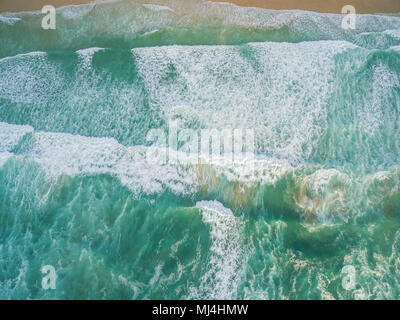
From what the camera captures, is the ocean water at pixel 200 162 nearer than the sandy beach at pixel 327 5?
Yes

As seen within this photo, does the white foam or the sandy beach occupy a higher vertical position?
the sandy beach

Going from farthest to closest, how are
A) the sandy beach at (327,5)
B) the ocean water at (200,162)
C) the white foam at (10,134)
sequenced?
the sandy beach at (327,5) < the white foam at (10,134) < the ocean water at (200,162)

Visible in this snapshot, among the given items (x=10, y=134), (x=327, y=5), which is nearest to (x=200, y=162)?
(x=10, y=134)

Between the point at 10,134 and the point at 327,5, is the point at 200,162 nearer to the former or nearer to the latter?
the point at 10,134

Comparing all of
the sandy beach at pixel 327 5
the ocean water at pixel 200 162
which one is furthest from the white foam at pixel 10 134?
the sandy beach at pixel 327 5

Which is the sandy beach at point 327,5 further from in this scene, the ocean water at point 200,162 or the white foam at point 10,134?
the white foam at point 10,134

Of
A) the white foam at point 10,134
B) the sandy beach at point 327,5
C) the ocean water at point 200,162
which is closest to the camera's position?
the ocean water at point 200,162

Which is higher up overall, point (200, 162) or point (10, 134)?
point (10, 134)

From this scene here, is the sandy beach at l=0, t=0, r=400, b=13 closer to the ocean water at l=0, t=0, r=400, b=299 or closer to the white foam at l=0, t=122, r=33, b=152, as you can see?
the ocean water at l=0, t=0, r=400, b=299

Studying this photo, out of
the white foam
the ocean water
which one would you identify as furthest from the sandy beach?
the white foam

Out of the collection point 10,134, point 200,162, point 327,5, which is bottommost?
point 200,162
